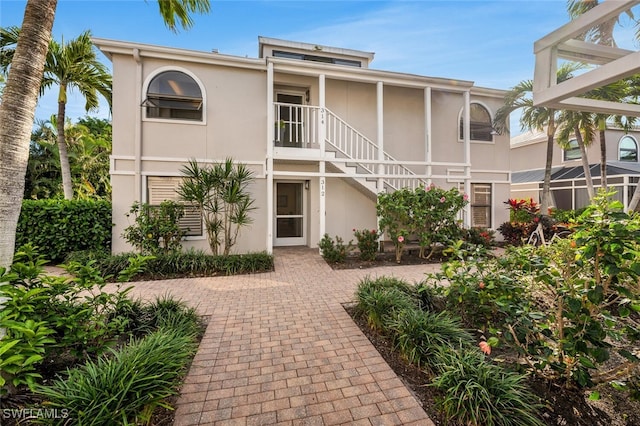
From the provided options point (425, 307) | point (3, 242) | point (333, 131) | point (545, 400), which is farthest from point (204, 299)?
point (333, 131)

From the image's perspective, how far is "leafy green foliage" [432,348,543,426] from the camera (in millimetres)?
2150

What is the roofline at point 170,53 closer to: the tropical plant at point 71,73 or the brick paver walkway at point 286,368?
the tropical plant at point 71,73

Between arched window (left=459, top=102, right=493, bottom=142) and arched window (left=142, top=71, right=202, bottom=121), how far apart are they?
9.77 m

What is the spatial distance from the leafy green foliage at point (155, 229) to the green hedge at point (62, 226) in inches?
29.0

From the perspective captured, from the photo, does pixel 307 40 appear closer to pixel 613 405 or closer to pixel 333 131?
pixel 333 131

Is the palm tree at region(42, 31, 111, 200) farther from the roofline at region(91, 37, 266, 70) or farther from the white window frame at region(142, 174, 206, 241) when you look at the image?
the white window frame at region(142, 174, 206, 241)

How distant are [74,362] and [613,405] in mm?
5094

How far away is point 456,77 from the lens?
9.77 m

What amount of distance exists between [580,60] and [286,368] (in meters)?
5.36

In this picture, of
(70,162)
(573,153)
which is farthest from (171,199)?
(573,153)

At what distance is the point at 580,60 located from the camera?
3.76 m

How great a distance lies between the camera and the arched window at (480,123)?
1087cm

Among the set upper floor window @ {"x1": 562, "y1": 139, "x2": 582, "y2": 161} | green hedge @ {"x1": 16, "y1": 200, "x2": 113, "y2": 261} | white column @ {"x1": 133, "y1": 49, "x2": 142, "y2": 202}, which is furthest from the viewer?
upper floor window @ {"x1": 562, "y1": 139, "x2": 582, "y2": 161}

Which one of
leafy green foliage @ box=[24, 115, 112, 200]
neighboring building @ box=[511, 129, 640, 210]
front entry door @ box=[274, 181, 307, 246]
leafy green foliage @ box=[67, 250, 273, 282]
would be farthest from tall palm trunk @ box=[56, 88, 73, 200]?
neighboring building @ box=[511, 129, 640, 210]
